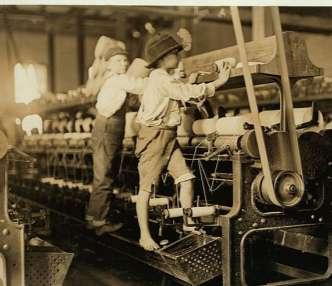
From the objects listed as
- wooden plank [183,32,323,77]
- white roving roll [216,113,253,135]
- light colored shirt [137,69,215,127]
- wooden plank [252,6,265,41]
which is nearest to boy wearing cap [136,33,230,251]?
light colored shirt [137,69,215,127]

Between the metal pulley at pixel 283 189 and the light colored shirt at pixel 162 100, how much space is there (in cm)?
48

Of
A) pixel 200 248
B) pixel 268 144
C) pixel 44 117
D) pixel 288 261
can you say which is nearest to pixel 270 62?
pixel 268 144

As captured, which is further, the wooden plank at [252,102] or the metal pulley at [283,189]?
the metal pulley at [283,189]

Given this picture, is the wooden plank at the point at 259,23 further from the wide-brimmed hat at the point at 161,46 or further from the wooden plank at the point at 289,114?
the wooden plank at the point at 289,114

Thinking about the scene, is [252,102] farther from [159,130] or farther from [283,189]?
[159,130]

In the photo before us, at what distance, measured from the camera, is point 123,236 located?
8.70 ft

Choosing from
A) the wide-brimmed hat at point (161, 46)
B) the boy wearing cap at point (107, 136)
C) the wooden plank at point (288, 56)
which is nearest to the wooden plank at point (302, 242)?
the wooden plank at point (288, 56)

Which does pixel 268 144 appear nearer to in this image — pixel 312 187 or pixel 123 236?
pixel 312 187

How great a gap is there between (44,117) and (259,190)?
3.25 metres

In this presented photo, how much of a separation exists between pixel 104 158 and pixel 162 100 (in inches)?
30.7

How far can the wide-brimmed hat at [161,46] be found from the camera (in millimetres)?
2234

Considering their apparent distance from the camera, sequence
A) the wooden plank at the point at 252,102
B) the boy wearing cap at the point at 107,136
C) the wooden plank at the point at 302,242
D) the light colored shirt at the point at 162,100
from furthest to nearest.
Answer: the boy wearing cap at the point at 107,136 < the light colored shirt at the point at 162,100 < the wooden plank at the point at 302,242 < the wooden plank at the point at 252,102

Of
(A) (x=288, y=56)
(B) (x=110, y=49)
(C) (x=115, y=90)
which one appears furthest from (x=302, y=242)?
(B) (x=110, y=49)

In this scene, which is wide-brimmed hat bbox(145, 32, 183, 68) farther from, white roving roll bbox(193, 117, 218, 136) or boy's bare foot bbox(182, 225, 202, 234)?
boy's bare foot bbox(182, 225, 202, 234)
